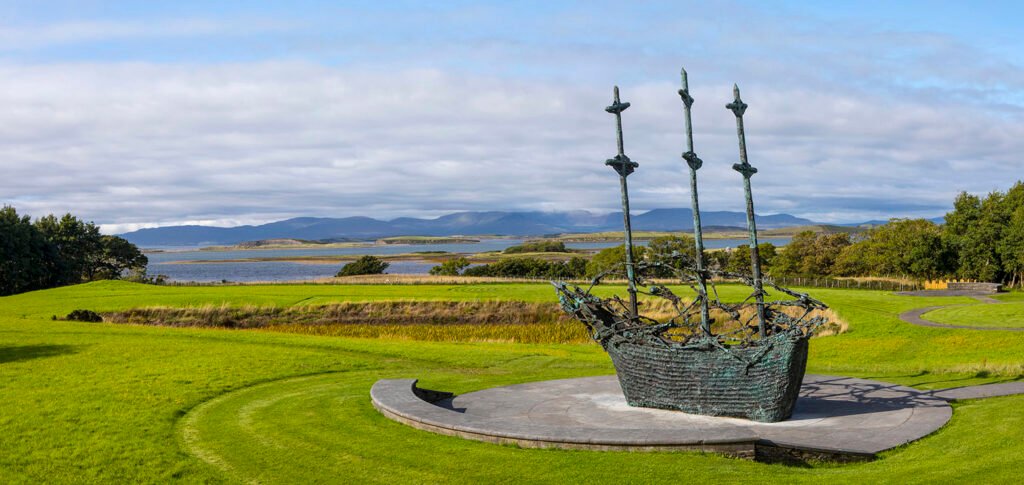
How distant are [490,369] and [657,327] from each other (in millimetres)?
9791

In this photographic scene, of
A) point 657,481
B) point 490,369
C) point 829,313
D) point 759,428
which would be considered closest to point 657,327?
point 759,428

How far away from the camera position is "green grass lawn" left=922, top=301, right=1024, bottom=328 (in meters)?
34.6

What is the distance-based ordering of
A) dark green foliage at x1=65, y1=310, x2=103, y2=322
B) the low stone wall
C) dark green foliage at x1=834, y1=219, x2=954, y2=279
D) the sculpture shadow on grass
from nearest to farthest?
the sculpture shadow on grass → dark green foliage at x1=65, y1=310, x2=103, y2=322 → the low stone wall → dark green foliage at x1=834, y1=219, x2=954, y2=279

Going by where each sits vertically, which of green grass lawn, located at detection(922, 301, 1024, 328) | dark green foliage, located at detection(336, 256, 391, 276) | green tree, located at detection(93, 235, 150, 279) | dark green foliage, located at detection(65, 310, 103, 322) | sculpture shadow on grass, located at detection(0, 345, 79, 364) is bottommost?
green grass lawn, located at detection(922, 301, 1024, 328)

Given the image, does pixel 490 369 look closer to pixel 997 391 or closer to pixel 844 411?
pixel 844 411

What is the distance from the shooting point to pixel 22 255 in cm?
7306

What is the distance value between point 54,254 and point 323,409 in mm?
74934

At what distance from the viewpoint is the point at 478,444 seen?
553 inches

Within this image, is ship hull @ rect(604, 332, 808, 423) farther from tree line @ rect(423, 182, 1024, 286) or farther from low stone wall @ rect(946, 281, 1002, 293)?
low stone wall @ rect(946, 281, 1002, 293)

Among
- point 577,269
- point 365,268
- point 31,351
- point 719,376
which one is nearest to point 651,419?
point 719,376

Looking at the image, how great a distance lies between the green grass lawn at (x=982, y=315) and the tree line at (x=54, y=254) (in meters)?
71.8

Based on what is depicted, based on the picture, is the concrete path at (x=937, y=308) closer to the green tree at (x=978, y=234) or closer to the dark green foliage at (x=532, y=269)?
the green tree at (x=978, y=234)

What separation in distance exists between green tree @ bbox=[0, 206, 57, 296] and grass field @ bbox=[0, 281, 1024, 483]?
41431 millimetres

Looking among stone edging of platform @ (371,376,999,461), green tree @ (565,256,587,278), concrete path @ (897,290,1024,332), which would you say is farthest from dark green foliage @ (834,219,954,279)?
stone edging of platform @ (371,376,999,461)
